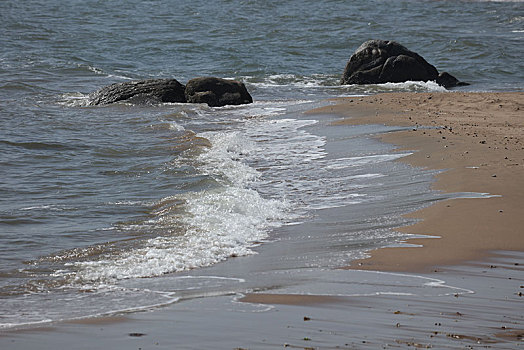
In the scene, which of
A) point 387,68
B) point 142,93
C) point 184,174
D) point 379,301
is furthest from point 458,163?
point 387,68

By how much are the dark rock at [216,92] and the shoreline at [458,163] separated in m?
2.37

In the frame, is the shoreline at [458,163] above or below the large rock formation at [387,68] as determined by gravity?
below

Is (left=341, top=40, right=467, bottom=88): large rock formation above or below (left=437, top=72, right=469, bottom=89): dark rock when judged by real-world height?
above

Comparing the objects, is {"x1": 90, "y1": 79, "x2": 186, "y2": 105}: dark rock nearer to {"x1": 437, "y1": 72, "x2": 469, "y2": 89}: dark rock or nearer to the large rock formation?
the large rock formation

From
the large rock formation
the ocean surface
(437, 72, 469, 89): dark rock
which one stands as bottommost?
the ocean surface

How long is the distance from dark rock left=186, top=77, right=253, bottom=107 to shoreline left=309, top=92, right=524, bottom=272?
2.37 m

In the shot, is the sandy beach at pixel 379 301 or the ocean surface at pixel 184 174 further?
the ocean surface at pixel 184 174

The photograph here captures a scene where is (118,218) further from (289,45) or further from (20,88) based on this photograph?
(289,45)

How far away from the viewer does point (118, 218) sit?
7.75 meters

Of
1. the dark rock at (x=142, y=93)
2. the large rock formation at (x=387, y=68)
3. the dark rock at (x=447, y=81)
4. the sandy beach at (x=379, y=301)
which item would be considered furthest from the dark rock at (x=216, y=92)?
the sandy beach at (x=379, y=301)

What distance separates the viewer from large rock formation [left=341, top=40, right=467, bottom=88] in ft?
64.9

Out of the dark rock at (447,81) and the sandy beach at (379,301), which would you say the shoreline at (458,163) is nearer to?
the sandy beach at (379,301)

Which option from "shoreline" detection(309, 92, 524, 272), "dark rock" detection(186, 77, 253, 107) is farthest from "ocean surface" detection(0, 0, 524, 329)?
"dark rock" detection(186, 77, 253, 107)

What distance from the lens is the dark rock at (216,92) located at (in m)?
16.6
